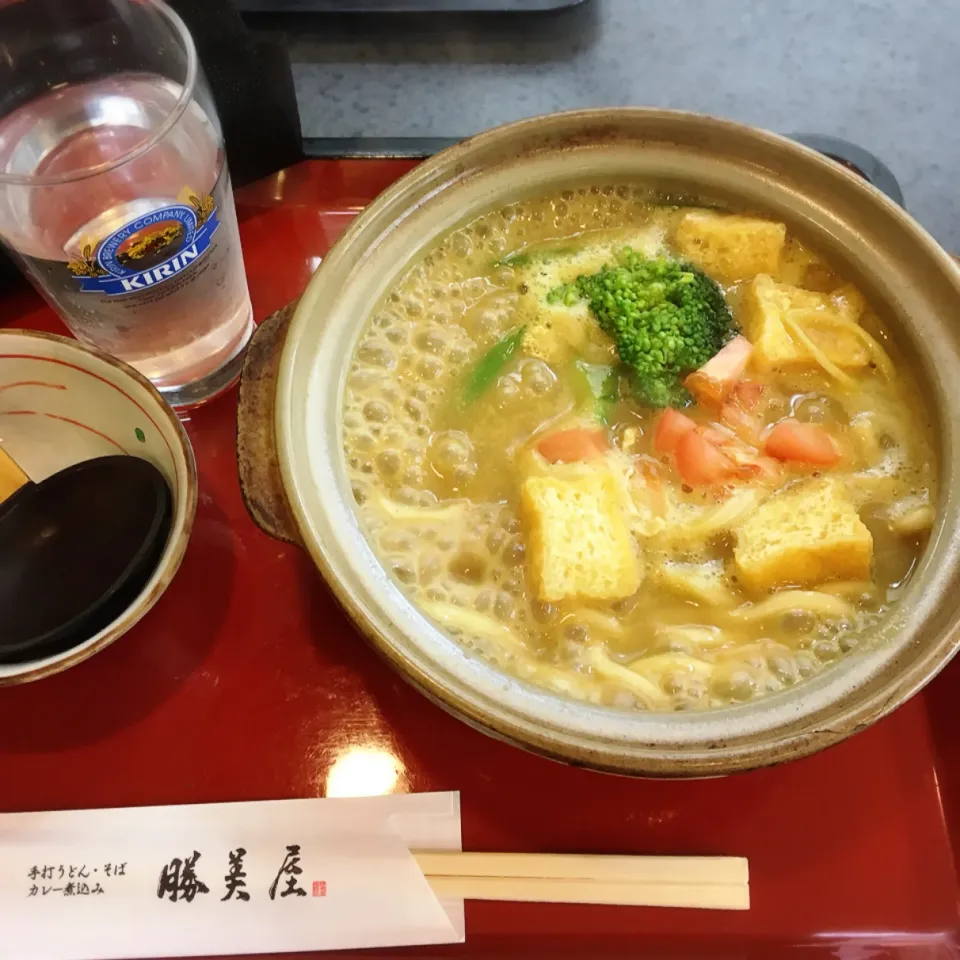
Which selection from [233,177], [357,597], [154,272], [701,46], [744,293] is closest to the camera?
[357,597]

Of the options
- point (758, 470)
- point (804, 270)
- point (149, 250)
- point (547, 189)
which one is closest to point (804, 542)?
point (758, 470)

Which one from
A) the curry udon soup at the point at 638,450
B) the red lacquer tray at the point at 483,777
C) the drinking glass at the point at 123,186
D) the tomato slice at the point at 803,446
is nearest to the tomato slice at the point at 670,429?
the curry udon soup at the point at 638,450

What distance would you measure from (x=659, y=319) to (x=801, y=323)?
25cm

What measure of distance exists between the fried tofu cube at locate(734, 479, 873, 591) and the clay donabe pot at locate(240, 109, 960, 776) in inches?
3.7

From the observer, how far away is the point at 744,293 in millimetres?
1553

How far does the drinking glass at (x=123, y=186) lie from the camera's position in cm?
Answer: 138

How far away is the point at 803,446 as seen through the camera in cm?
141

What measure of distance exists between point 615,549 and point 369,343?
54 cm

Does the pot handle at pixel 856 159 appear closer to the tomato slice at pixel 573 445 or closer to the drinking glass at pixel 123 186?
the tomato slice at pixel 573 445

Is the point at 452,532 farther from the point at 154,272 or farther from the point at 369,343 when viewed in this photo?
the point at 154,272

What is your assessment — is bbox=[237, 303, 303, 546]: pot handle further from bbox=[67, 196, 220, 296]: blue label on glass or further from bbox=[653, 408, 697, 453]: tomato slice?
bbox=[653, 408, 697, 453]: tomato slice

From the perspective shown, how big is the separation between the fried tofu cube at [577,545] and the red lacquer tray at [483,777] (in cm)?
29

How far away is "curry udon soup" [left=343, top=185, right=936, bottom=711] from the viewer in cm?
128

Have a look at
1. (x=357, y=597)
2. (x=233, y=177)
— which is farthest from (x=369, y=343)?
(x=233, y=177)
